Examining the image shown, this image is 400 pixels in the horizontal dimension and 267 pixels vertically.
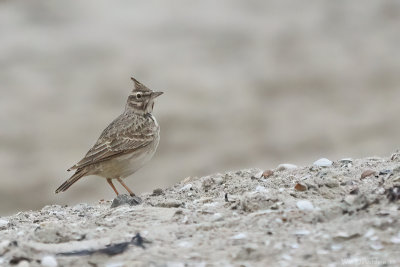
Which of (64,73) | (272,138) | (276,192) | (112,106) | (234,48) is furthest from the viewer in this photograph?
(234,48)

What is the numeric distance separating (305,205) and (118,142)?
156 inches

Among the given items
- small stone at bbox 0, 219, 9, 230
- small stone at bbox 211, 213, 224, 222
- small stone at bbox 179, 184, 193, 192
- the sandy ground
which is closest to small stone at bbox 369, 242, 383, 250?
the sandy ground

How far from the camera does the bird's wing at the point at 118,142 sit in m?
10.2

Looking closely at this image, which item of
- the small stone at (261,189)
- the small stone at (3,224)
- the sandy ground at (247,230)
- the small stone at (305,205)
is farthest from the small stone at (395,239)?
the small stone at (3,224)

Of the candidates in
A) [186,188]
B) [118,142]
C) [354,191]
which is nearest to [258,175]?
[186,188]

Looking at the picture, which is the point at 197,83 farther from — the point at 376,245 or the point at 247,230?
the point at 376,245

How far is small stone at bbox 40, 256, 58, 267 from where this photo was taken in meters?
6.06

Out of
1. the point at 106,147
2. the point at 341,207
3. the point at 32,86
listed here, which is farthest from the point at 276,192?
the point at 32,86

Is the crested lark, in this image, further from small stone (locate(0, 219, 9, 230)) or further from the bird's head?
small stone (locate(0, 219, 9, 230))

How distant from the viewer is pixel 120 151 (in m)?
10.3

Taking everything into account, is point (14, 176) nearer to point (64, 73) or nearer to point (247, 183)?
point (64, 73)

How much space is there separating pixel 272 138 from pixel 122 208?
10.8m

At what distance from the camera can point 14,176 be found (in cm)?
1711

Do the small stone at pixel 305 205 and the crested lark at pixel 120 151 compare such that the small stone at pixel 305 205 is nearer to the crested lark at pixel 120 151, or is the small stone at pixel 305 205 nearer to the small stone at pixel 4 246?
the small stone at pixel 4 246
